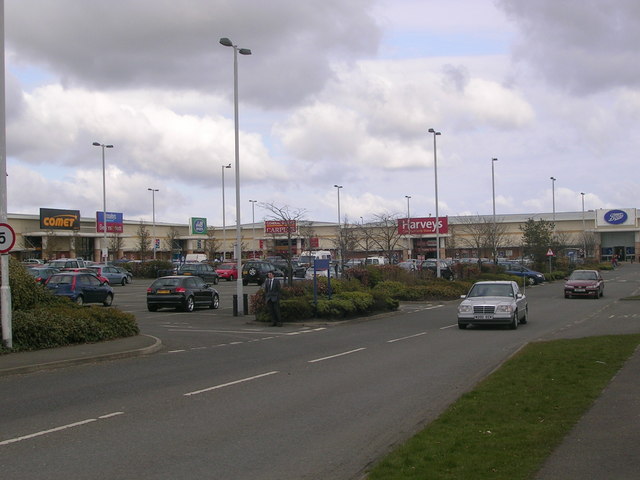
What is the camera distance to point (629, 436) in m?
7.11

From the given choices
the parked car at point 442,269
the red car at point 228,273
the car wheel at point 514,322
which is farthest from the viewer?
the red car at point 228,273

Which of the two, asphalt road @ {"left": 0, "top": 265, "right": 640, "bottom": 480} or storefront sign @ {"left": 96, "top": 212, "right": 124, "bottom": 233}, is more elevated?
storefront sign @ {"left": 96, "top": 212, "right": 124, "bottom": 233}

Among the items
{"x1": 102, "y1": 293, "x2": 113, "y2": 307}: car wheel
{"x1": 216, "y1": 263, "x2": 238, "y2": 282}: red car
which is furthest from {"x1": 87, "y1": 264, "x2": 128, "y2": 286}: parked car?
{"x1": 102, "y1": 293, "x2": 113, "y2": 307}: car wheel

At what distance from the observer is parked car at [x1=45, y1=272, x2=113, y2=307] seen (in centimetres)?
3044

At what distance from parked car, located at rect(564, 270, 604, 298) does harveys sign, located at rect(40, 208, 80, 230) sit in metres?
55.2

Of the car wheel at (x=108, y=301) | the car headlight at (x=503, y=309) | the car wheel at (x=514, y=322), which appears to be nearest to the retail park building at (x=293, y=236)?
the car wheel at (x=108, y=301)

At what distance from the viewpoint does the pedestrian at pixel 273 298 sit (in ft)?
76.5

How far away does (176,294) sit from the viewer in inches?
1163

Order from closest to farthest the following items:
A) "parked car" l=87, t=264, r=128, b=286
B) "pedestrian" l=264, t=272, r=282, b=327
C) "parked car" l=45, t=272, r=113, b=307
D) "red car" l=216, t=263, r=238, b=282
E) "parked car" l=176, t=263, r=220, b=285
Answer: "pedestrian" l=264, t=272, r=282, b=327 → "parked car" l=45, t=272, r=113, b=307 → "parked car" l=87, t=264, r=128, b=286 → "parked car" l=176, t=263, r=220, b=285 → "red car" l=216, t=263, r=238, b=282

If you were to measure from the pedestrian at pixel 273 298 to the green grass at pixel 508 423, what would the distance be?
11443 mm

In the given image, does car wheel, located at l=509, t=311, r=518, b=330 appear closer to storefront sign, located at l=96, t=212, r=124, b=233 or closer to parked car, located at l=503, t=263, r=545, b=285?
parked car, located at l=503, t=263, r=545, b=285

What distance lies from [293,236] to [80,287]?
48010 mm

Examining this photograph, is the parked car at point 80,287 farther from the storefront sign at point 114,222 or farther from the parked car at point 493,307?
the storefront sign at point 114,222

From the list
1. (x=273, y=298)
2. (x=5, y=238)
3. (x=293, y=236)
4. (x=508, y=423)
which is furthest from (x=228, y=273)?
(x=508, y=423)
